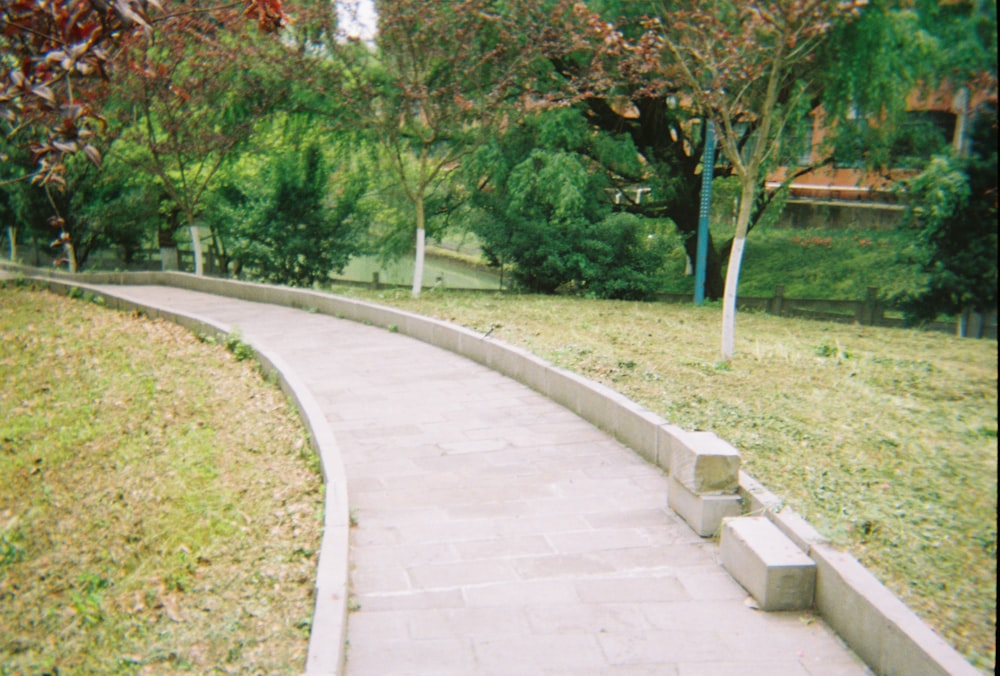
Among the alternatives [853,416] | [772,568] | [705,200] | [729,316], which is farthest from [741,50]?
[772,568]

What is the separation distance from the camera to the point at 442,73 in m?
15.0

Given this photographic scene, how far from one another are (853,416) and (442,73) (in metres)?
10.9

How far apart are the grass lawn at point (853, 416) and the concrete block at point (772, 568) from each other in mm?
270

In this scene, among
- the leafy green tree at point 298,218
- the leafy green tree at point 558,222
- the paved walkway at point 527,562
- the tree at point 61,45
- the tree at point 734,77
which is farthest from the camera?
the leafy green tree at point 298,218

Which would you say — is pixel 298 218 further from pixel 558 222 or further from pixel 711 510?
pixel 711 510

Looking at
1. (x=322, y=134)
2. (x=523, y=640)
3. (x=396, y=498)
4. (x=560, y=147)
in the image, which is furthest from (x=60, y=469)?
(x=322, y=134)

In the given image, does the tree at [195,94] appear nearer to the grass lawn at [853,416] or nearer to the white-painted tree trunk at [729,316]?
the grass lawn at [853,416]

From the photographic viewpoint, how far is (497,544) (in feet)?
16.0

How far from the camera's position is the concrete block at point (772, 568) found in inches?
158

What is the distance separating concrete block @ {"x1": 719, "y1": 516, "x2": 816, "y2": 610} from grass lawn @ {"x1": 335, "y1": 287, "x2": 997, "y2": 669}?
27 cm

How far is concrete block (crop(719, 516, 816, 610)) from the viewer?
13.2 ft

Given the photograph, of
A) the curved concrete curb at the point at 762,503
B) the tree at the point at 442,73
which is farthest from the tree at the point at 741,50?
the tree at the point at 442,73

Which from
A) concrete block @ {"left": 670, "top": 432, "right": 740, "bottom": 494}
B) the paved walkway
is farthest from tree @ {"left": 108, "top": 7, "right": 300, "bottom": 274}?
concrete block @ {"left": 670, "top": 432, "right": 740, "bottom": 494}

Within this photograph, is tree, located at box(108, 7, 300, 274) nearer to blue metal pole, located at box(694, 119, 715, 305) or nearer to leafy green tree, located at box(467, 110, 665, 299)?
leafy green tree, located at box(467, 110, 665, 299)
